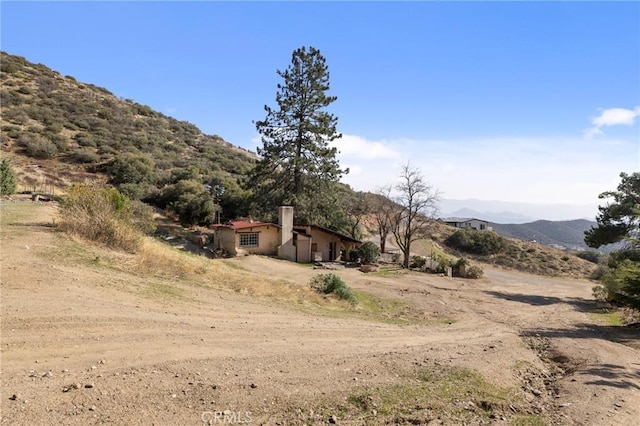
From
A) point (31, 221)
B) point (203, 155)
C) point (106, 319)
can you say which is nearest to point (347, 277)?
point (31, 221)

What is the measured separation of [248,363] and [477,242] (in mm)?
55112

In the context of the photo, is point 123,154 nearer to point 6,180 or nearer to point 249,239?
point 6,180

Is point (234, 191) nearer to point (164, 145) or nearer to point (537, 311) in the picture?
point (164, 145)

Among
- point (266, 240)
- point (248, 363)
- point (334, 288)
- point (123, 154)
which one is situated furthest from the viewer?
point (123, 154)

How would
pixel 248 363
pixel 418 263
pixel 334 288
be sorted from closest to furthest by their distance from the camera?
pixel 248 363, pixel 334 288, pixel 418 263

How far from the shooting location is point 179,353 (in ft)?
22.2

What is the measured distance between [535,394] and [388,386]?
319 centimetres

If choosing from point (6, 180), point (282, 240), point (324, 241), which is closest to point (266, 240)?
point (282, 240)

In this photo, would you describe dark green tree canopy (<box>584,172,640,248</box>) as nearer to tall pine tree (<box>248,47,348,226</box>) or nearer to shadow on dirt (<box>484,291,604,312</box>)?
shadow on dirt (<box>484,291,604,312</box>)

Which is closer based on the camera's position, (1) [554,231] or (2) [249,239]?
(2) [249,239]

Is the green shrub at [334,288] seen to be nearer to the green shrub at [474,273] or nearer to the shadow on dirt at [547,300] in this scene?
the shadow on dirt at [547,300]

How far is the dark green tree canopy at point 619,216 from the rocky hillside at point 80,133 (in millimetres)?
39670

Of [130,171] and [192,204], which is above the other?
[130,171]

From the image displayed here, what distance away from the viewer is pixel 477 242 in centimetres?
5653
